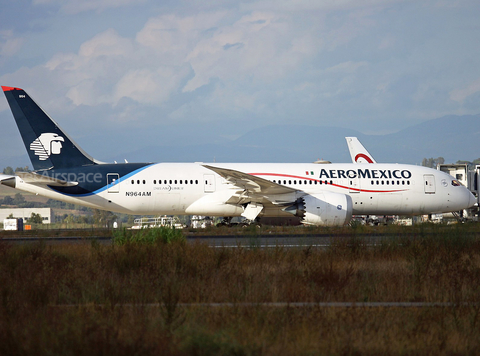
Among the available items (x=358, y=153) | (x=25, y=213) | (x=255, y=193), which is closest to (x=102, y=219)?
(x=358, y=153)

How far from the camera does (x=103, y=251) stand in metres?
11.8

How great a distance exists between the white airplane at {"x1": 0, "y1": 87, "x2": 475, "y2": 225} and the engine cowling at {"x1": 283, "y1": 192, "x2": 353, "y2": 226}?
5cm

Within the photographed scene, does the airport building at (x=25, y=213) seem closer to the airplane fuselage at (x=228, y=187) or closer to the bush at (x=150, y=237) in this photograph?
the airplane fuselage at (x=228, y=187)

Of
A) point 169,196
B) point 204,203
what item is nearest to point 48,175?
point 169,196

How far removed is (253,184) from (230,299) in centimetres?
1732

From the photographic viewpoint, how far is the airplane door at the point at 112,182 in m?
24.9

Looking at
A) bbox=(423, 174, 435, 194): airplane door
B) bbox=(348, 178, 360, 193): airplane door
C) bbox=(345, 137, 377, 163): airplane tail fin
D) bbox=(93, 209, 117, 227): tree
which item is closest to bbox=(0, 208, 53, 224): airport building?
bbox=(93, 209, 117, 227): tree

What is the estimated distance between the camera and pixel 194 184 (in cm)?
2558

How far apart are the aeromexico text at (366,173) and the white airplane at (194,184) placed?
0.17ft

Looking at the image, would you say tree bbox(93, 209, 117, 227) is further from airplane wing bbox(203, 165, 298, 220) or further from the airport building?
the airport building

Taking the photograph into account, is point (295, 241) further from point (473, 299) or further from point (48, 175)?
point (48, 175)

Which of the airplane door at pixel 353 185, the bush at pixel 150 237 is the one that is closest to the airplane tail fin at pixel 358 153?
the airplane door at pixel 353 185

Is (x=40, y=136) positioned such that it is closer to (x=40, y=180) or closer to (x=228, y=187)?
(x=40, y=180)

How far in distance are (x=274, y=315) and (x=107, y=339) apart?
2113mm
